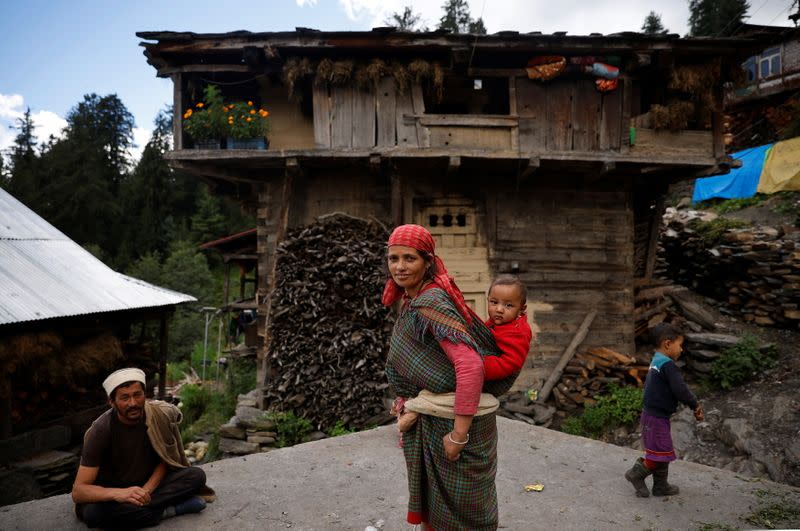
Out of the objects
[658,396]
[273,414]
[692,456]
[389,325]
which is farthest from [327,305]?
[692,456]

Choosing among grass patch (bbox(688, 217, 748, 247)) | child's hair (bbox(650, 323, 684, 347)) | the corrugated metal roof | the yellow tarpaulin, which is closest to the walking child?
child's hair (bbox(650, 323, 684, 347))

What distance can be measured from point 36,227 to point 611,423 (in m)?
12.0

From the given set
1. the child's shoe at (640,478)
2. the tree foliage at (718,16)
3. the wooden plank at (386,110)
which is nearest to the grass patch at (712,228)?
the wooden plank at (386,110)

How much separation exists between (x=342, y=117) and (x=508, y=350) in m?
6.95

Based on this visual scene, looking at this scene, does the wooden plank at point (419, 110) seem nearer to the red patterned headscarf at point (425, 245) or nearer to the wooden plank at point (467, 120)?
the wooden plank at point (467, 120)

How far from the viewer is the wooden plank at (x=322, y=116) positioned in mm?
8203

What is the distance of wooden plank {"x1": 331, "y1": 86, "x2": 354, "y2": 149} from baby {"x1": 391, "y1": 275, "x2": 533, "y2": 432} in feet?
21.3

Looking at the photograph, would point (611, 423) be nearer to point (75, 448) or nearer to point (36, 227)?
point (75, 448)

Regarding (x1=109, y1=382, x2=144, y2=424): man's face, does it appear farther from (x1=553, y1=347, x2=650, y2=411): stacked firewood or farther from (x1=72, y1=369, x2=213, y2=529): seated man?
(x1=553, y1=347, x2=650, y2=411): stacked firewood

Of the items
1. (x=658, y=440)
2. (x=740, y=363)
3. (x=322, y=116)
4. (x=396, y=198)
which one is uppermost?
(x=322, y=116)

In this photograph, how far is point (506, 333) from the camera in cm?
226

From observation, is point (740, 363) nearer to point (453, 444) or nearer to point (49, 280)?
point (453, 444)

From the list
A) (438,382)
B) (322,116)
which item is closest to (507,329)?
(438,382)

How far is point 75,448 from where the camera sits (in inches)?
336
